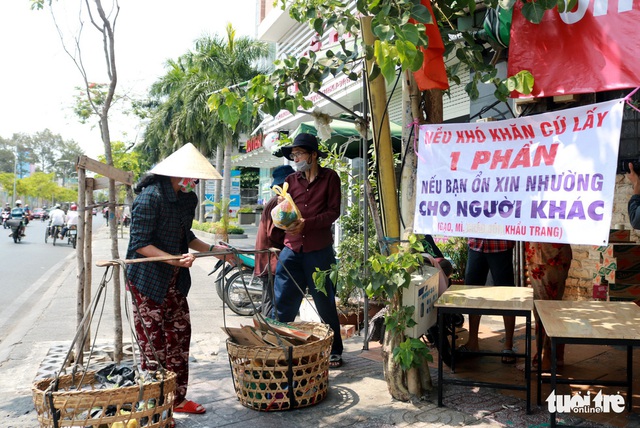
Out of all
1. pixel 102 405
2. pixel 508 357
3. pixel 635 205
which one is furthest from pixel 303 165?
pixel 102 405

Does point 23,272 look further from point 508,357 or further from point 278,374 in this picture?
point 508,357

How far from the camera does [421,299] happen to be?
3918mm

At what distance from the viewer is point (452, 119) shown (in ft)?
30.9

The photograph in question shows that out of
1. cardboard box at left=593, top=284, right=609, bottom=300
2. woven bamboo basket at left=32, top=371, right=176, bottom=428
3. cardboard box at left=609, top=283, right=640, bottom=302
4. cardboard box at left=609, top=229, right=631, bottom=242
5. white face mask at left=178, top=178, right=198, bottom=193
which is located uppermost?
white face mask at left=178, top=178, right=198, bottom=193

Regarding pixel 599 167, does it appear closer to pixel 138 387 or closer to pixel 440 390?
pixel 440 390

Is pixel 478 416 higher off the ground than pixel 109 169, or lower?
lower

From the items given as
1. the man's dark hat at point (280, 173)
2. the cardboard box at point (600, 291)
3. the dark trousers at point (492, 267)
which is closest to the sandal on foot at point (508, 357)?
the dark trousers at point (492, 267)

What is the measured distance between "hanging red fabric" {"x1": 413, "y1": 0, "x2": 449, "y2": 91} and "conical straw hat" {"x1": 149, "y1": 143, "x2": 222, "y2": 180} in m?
1.55

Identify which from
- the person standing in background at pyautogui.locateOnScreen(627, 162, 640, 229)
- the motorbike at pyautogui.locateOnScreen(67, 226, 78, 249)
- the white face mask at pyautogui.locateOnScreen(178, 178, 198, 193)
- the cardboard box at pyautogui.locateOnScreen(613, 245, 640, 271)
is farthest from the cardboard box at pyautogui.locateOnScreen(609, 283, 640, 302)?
the motorbike at pyautogui.locateOnScreen(67, 226, 78, 249)

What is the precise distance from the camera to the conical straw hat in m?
3.70

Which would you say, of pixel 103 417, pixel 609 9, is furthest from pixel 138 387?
pixel 609 9

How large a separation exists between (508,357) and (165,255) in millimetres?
3007

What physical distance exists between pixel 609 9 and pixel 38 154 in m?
107

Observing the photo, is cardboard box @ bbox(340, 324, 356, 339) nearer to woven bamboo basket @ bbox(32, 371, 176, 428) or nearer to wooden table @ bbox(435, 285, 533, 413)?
wooden table @ bbox(435, 285, 533, 413)
